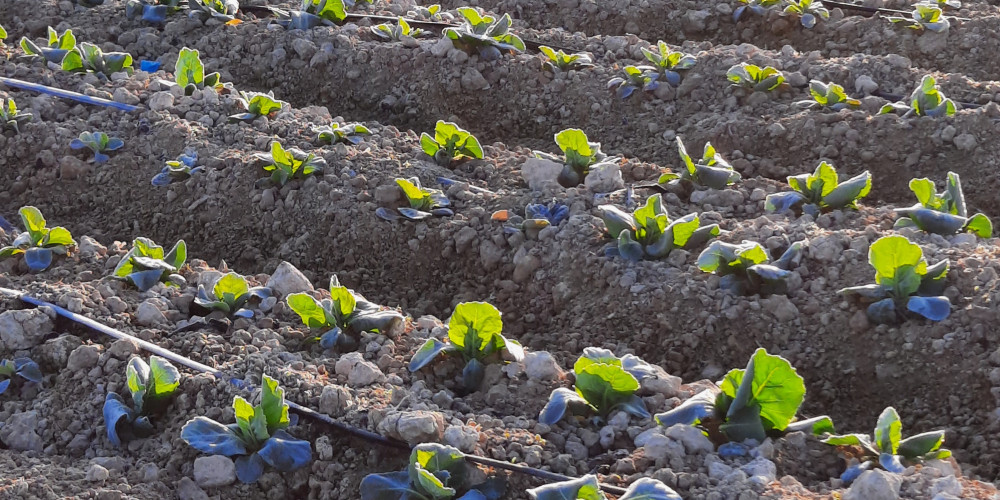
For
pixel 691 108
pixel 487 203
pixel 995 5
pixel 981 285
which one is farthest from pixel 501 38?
→ pixel 995 5

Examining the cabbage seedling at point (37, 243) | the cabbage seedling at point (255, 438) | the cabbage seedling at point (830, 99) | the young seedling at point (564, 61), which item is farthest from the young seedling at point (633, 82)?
the cabbage seedling at point (255, 438)

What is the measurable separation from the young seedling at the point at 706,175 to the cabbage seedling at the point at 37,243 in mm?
2115

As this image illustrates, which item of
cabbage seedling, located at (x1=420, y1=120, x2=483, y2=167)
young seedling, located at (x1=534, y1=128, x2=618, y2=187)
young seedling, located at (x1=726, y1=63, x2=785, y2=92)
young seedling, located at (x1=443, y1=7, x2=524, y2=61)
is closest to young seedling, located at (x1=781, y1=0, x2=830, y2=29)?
young seedling, located at (x1=726, y1=63, x2=785, y2=92)

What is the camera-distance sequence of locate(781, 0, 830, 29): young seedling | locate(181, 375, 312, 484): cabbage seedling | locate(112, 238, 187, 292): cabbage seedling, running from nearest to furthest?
locate(181, 375, 312, 484): cabbage seedling
locate(112, 238, 187, 292): cabbage seedling
locate(781, 0, 830, 29): young seedling

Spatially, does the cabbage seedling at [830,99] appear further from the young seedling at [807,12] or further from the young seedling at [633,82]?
the young seedling at [807,12]

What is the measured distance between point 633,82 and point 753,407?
7.94ft

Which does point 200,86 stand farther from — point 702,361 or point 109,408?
point 702,361

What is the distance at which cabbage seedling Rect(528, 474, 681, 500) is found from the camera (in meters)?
2.02

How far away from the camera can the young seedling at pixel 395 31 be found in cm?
476

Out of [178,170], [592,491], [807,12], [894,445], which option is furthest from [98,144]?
[807,12]

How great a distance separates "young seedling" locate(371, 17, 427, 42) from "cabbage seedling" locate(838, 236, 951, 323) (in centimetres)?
272

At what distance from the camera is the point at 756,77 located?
13.9ft

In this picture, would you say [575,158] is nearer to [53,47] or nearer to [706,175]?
[706,175]

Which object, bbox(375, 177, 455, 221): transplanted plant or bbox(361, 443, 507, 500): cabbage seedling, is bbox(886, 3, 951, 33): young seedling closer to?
bbox(375, 177, 455, 221): transplanted plant
